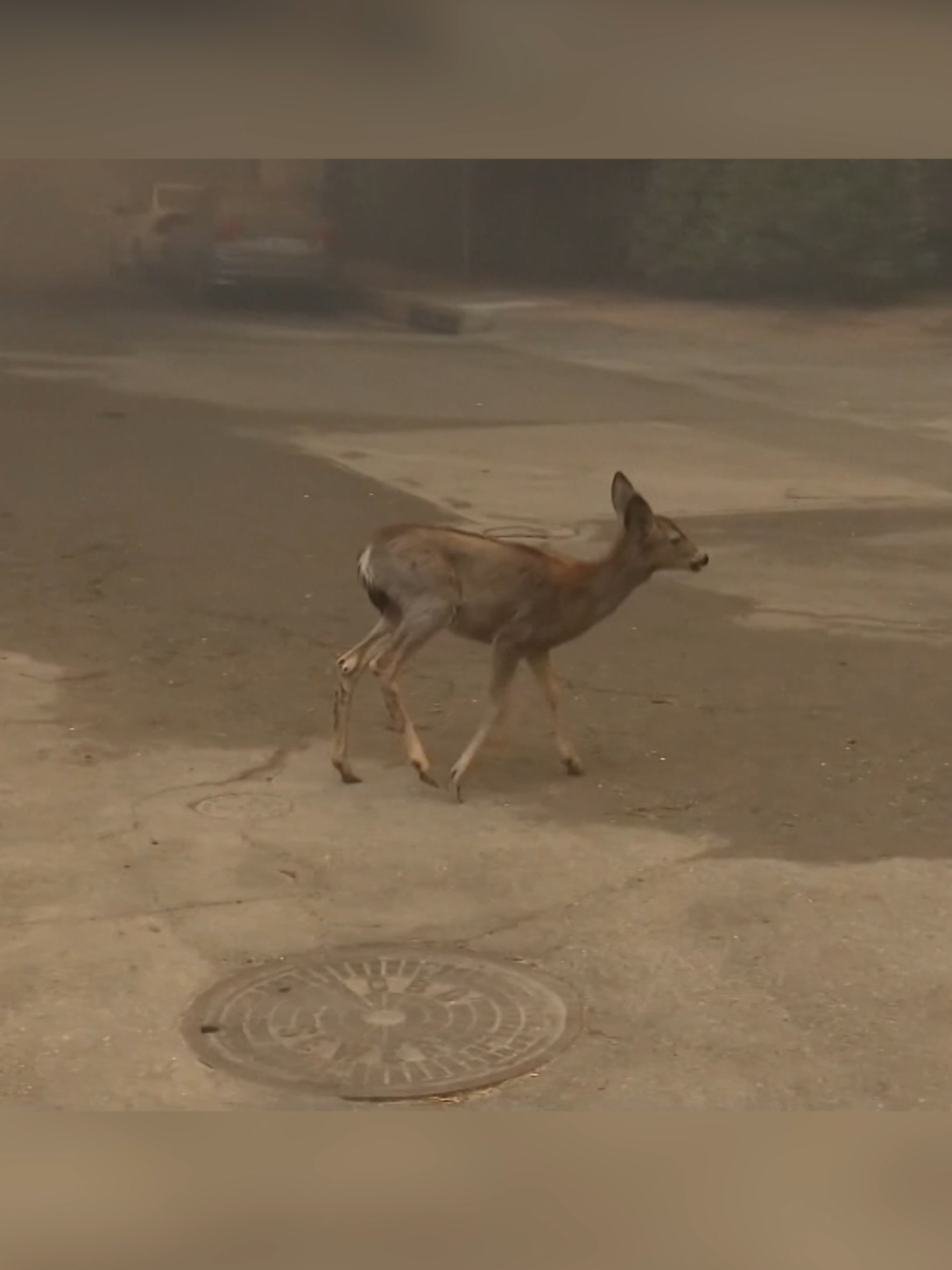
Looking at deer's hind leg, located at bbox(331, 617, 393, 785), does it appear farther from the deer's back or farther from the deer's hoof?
the deer's back

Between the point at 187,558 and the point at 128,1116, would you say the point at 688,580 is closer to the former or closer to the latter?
the point at 187,558

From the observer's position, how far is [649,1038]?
4.55 m

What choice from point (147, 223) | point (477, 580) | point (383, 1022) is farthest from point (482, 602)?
point (383, 1022)

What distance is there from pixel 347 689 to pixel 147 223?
1896 mm

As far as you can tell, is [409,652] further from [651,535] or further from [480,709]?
[480,709]

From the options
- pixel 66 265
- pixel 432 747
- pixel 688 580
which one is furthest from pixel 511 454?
pixel 432 747

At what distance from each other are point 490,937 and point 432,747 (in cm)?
196

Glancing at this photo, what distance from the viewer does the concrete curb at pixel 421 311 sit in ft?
29.2

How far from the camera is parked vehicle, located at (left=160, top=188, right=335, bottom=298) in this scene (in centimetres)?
518

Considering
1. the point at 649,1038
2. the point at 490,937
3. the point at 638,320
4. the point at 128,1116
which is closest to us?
the point at 128,1116

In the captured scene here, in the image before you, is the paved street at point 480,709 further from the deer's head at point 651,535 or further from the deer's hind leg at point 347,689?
the deer's head at point 651,535

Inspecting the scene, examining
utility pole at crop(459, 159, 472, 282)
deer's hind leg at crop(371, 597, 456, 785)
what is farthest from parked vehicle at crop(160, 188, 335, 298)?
deer's hind leg at crop(371, 597, 456, 785)

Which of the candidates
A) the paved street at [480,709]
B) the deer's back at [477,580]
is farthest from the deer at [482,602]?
the paved street at [480,709]

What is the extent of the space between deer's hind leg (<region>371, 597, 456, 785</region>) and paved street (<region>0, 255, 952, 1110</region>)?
0.18 meters
